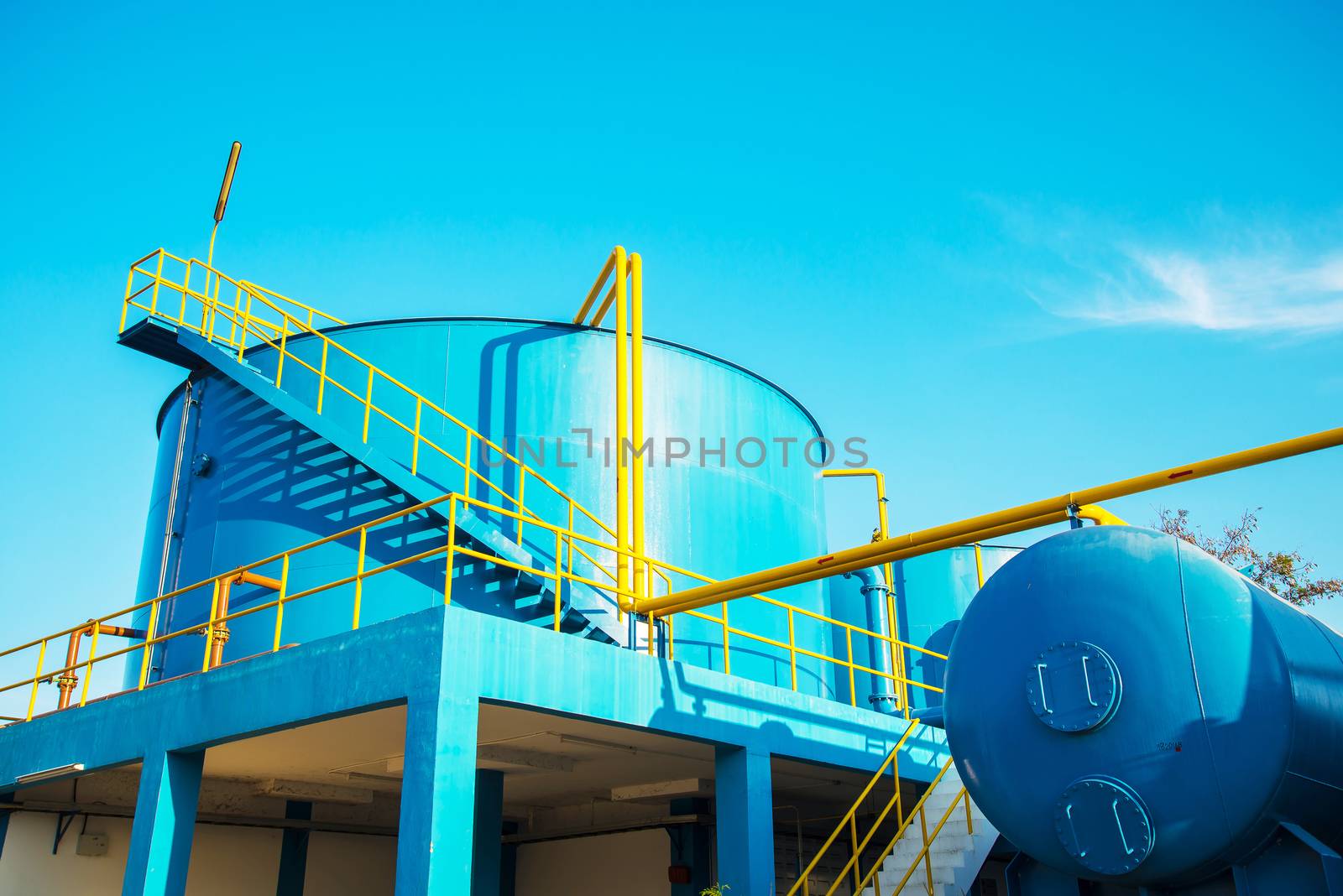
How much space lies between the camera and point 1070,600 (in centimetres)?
954

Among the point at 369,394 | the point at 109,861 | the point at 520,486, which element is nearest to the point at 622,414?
the point at 520,486

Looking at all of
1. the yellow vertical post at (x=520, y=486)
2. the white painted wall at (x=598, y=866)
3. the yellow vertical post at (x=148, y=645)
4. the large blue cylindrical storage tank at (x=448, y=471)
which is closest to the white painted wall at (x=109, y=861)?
the yellow vertical post at (x=148, y=645)

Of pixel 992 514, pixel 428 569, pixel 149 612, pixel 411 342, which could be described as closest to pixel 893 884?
pixel 992 514

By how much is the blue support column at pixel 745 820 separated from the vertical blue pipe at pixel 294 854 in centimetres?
941

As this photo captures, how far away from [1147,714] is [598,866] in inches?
558

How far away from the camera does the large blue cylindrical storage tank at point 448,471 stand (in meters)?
16.0

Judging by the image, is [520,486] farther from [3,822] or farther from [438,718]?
[3,822]

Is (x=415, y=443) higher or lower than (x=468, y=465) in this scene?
higher

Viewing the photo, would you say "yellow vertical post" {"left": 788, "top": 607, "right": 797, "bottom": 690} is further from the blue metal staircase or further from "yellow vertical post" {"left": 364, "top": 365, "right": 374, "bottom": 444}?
"yellow vertical post" {"left": 364, "top": 365, "right": 374, "bottom": 444}

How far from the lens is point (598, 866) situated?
21.1m

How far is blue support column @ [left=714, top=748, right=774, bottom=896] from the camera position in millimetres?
13414

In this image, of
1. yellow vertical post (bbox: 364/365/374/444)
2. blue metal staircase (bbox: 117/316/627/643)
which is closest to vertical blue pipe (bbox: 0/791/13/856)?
blue metal staircase (bbox: 117/316/627/643)

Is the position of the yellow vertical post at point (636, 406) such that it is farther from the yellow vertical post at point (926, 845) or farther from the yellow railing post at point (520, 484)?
the yellow vertical post at point (926, 845)

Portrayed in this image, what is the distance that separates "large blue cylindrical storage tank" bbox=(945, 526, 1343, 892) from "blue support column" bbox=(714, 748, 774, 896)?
415cm
